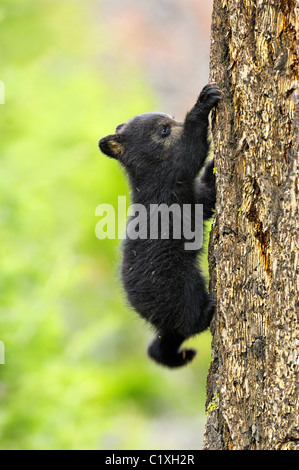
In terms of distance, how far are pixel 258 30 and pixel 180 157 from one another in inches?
50.4

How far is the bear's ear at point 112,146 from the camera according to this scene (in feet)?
16.4

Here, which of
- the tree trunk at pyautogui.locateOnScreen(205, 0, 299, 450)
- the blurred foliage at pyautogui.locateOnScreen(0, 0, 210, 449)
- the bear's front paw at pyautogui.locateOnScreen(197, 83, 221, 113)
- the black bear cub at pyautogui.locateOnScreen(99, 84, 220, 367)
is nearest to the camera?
the tree trunk at pyautogui.locateOnScreen(205, 0, 299, 450)

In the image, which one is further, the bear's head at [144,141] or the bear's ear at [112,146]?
the bear's ear at [112,146]

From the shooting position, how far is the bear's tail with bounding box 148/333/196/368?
183 inches

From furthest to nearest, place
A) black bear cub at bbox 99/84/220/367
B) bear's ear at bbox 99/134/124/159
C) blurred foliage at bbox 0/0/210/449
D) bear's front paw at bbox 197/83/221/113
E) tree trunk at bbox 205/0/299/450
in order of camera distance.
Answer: blurred foliage at bbox 0/0/210/449, bear's ear at bbox 99/134/124/159, black bear cub at bbox 99/84/220/367, bear's front paw at bbox 197/83/221/113, tree trunk at bbox 205/0/299/450

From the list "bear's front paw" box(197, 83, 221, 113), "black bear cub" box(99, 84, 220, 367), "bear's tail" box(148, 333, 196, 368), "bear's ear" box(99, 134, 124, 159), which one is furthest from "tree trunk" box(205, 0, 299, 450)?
"bear's ear" box(99, 134, 124, 159)

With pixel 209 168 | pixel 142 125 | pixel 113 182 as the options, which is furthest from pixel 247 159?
pixel 113 182

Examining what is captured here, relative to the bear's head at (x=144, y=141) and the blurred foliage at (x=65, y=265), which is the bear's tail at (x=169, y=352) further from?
the bear's head at (x=144, y=141)

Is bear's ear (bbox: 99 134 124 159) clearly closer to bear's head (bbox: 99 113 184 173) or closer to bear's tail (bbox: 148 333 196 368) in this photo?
bear's head (bbox: 99 113 184 173)

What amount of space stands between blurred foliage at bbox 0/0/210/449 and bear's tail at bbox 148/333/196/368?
1.41 feet

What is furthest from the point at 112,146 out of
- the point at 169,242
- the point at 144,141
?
the point at 169,242

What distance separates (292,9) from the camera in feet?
10.5

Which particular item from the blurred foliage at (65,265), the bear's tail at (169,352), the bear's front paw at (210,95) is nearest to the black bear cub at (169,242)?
the bear's tail at (169,352)

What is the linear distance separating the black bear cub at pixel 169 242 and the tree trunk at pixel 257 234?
57cm
